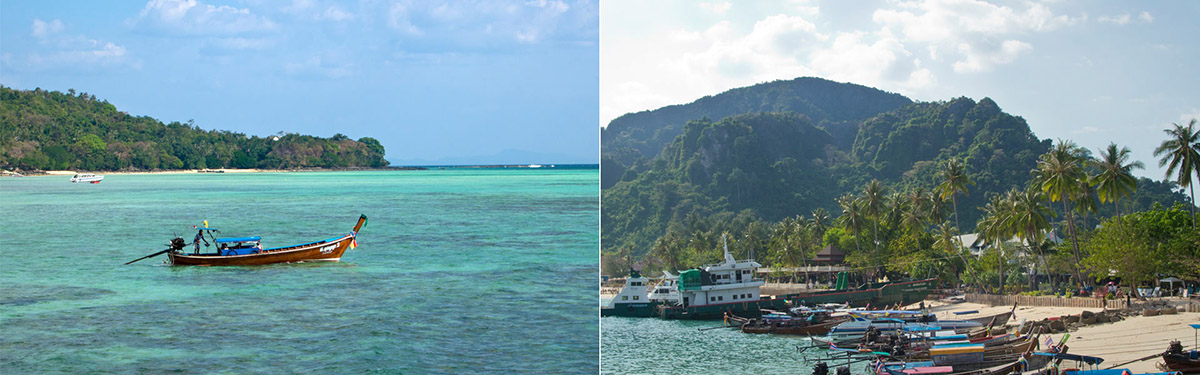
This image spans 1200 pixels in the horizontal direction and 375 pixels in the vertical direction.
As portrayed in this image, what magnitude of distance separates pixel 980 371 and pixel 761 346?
5805 millimetres

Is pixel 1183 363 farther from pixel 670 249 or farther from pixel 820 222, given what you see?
pixel 670 249

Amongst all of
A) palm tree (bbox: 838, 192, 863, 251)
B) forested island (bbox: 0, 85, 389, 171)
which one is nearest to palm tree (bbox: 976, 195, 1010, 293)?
A: palm tree (bbox: 838, 192, 863, 251)

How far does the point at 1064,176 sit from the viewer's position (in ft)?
31.8

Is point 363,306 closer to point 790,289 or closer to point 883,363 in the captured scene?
point 883,363

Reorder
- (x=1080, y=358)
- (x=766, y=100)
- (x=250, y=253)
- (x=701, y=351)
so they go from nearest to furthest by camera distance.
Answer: (x=1080, y=358) < (x=701, y=351) < (x=250, y=253) < (x=766, y=100)

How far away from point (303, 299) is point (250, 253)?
3828mm

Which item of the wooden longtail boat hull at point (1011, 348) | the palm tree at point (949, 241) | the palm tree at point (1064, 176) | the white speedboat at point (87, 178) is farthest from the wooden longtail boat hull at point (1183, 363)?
the white speedboat at point (87, 178)

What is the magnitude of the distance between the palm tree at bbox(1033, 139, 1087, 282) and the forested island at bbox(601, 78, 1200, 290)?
0.02 metres

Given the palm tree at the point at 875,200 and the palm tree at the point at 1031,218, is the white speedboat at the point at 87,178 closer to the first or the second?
the palm tree at the point at 875,200

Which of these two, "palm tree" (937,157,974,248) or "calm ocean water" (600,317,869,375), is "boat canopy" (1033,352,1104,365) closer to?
"calm ocean water" (600,317,869,375)

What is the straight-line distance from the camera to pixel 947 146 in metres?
15.5

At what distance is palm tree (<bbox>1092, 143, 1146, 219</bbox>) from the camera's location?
8.65 metres

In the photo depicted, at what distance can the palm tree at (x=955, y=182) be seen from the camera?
14453 mm

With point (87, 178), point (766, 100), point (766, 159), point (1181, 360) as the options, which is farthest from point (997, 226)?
point (87, 178)
